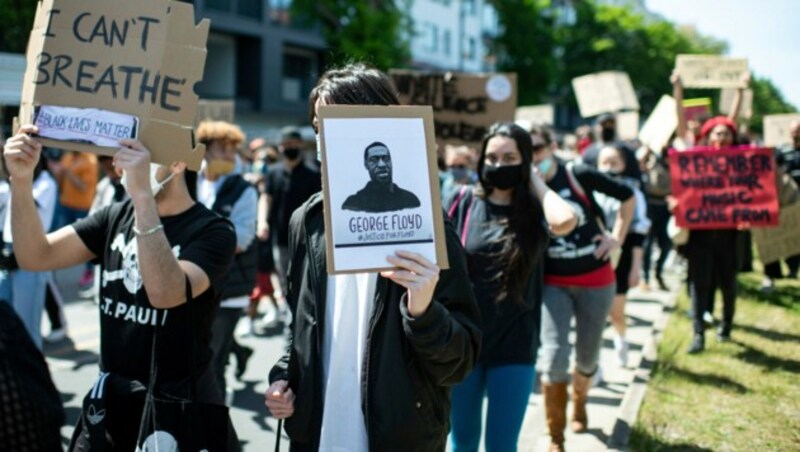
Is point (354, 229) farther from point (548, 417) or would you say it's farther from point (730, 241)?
point (730, 241)

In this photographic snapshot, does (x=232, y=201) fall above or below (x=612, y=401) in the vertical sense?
above

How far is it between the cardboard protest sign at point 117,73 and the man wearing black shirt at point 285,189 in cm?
544

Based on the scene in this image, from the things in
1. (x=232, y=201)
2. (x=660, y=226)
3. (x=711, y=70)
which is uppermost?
(x=711, y=70)

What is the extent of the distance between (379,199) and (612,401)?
4.55 metres

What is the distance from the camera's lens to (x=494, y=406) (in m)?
3.77

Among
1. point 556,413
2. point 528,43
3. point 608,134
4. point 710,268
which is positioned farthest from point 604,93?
point 528,43

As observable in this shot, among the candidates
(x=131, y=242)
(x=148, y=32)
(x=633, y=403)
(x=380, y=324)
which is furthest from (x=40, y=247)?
(x=633, y=403)

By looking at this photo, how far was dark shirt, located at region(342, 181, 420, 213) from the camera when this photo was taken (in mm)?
2104

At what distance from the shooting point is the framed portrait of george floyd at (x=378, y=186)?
6.80ft

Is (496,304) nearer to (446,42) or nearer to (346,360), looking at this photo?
(346,360)

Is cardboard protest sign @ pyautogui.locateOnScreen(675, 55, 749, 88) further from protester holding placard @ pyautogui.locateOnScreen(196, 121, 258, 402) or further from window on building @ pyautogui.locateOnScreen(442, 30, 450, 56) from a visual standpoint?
window on building @ pyautogui.locateOnScreen(442, 30, 450, 56)

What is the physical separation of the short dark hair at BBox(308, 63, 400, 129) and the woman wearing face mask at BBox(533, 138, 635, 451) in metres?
2.52

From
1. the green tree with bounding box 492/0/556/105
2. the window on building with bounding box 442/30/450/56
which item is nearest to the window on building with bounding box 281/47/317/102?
the window on building with bounding box 442/30/450/56

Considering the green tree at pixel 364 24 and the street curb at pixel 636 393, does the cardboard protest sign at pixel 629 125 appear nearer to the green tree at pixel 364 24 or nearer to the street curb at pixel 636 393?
the street curb at pixel 636 393
